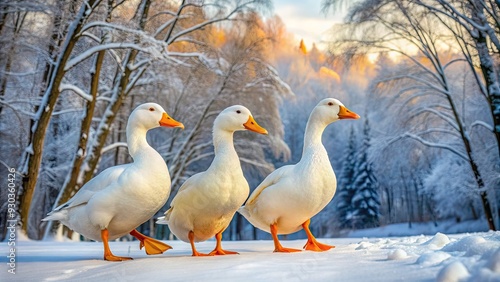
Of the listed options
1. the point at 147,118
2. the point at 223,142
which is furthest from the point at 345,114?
the point at 147,118

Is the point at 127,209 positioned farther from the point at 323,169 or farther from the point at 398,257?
the point at 398,257

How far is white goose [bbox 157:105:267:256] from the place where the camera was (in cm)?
424

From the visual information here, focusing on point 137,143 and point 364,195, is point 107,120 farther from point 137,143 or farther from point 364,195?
point 364,195

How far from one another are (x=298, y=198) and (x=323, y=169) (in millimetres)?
353

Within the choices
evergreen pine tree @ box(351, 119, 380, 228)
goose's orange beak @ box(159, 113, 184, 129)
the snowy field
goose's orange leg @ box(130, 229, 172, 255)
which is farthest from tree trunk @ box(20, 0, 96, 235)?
evergreen pine tree @ box(351, 119, 380, 228)

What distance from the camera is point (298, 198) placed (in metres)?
4.41

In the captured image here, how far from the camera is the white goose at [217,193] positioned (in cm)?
424

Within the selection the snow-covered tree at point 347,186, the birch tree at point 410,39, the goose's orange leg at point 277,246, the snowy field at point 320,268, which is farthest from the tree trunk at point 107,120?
the snow-covered tree at point 347,186

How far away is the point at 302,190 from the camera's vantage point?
440 cm

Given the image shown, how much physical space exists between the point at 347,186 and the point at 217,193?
30655mm

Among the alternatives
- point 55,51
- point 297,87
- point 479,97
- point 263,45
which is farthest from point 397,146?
point 297,87

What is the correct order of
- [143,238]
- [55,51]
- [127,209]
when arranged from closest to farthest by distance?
[127,209] → [143,238] → [55,51]

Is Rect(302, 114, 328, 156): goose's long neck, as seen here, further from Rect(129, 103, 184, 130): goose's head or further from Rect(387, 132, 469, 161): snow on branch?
Rect(387, 132, 469, 161): snow on branch

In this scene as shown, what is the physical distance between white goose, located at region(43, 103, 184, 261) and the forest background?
189 cm
